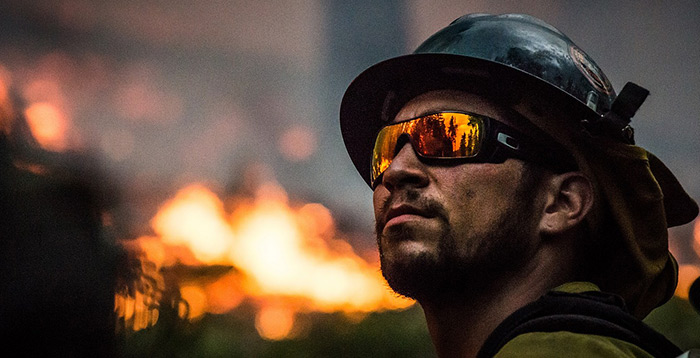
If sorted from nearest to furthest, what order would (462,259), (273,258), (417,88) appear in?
(462,259) → (417,88) → (273,258)

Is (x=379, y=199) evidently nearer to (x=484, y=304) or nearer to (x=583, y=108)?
(x=484, y=304)

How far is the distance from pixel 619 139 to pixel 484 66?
58 cm

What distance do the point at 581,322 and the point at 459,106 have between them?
112 centimetres

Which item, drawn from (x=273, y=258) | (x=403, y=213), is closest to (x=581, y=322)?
(x=403, y=213)

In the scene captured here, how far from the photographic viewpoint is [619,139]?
322 cm

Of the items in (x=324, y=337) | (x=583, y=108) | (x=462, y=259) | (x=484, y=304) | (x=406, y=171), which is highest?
(x=583, y=108)

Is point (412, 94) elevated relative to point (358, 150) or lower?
elevated

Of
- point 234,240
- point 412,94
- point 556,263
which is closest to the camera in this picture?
point 556,263

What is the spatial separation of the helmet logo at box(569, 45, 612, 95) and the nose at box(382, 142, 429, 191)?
0.74 metres

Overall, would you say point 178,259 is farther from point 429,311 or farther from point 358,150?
point 429,311

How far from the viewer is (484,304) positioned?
3090mm

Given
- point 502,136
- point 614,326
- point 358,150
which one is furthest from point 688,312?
point 614,326

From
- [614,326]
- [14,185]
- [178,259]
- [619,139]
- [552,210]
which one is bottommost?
[178,259]

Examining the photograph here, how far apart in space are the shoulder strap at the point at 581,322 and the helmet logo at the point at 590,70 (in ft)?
3.20
